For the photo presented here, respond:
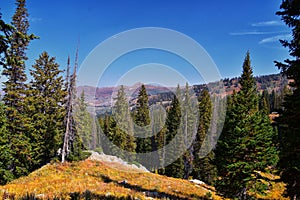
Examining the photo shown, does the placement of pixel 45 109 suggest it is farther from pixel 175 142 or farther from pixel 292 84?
pixel 292 84

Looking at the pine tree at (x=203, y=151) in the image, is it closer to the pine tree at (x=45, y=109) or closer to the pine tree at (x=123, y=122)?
the pine tree at (x=123, y=122)

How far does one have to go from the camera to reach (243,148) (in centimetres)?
2130

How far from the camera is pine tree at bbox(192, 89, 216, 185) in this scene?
152 ft

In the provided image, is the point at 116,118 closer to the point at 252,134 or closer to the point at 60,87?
the point at 60,87

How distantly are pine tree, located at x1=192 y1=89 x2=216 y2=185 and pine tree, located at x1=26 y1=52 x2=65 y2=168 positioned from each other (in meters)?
26.5

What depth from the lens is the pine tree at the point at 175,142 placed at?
4669cm

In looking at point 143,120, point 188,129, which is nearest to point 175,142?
point 188,129

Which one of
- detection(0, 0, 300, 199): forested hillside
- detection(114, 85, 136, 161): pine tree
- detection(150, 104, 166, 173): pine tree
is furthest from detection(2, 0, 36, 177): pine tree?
detection(150, 104, 166, 173): pine tree

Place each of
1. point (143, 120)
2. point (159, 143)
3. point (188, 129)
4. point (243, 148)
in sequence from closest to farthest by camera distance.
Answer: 1. point (243, 148)
2. point (188, 129)
3. point (159, 143)
4. point (143, 120)

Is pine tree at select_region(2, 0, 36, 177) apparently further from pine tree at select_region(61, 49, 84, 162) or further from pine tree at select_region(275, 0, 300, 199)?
pine tree at select_region(275, 0, 300, 199)

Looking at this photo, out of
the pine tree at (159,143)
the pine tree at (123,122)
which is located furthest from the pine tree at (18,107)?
the pine tree at (159,143)

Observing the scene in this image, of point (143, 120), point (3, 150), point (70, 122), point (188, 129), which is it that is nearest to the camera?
point (3, 150)

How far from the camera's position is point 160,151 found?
5181 cm

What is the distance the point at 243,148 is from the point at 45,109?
88.7 feet
